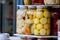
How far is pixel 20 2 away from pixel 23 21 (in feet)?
0.46

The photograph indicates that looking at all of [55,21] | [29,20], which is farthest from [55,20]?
[29,20]

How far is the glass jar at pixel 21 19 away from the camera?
4.63 feet

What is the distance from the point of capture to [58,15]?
135 centimetres

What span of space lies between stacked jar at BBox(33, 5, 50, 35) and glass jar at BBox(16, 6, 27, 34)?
0.32 ft

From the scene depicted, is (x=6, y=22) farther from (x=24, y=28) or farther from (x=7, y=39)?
(x=24, y=28)

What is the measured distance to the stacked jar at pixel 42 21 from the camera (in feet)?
4.40

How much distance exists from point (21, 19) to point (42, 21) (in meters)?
0.16

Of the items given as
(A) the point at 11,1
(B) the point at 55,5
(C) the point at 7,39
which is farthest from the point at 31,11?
(A) the point at 11,1

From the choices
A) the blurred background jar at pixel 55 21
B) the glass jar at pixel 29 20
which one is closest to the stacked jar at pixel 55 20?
the blurred background jar at pixel 55 21

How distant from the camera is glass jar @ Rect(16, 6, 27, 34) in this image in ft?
4.63

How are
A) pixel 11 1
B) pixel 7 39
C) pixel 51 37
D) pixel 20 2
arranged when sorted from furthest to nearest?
pixel 11 1
pixel 7 39
pixel 20 2
pixel 51 37

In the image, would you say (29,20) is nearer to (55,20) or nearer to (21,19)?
(21,19)

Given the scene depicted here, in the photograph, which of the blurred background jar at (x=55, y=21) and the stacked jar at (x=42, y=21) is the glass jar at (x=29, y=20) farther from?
the blurred background jar at (x=55, y=21)

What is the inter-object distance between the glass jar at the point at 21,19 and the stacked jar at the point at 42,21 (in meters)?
0.10
